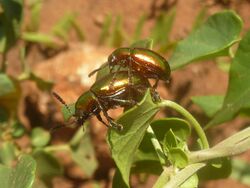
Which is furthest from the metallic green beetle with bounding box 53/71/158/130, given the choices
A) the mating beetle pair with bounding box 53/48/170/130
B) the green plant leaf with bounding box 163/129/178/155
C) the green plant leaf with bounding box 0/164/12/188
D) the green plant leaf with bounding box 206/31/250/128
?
the green plant leaf with bounding box 206/31/250/128

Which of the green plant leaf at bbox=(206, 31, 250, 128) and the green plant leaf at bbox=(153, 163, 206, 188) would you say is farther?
the green plant leaf at bbox=(206, 31, 250, 128)

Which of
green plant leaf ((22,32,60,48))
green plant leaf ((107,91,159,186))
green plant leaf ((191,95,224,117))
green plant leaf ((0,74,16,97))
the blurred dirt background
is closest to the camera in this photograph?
green plant leaf ((107,91,159,186))

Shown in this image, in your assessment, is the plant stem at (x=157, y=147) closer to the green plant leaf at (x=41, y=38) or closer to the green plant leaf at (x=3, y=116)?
the green plant leaf at (x=3, y=116)

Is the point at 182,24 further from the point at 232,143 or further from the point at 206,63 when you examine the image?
the point at 232,143

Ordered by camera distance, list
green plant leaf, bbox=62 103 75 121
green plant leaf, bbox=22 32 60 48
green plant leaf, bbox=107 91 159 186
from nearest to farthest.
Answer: green plant leaf, bbox=107 91 159 186
green plant leaf, bbox=62 103 75 121
green plant leaf, bbox=22 32 60 48

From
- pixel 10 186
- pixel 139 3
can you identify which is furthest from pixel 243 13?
pixel 10 186

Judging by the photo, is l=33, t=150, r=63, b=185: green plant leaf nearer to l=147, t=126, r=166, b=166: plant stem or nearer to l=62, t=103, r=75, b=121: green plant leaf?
l=62, t=103, r=75, b=121: green plant leaf

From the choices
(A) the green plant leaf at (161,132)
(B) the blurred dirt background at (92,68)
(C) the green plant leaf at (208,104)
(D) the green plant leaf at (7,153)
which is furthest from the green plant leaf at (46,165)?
(A) the green plant leaf at (161,132)
